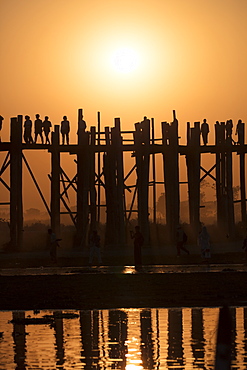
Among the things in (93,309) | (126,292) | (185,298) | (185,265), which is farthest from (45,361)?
(185,265)

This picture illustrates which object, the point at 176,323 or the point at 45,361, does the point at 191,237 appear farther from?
the point at 45,361

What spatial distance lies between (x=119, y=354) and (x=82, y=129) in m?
27.1

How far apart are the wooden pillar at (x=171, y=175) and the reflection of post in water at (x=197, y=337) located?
21683 millimetres

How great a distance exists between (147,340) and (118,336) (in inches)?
24.8

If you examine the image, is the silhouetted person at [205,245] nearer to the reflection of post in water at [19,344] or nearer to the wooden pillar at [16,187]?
the wooden pillar at [16,187]

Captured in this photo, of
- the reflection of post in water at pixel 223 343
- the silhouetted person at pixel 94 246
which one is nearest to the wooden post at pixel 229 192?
the silhouetted person at pixel 94 246

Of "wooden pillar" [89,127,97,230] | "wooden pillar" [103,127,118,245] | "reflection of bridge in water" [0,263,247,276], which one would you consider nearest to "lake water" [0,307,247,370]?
"reflection of bridge in water" [0,263,247,276]

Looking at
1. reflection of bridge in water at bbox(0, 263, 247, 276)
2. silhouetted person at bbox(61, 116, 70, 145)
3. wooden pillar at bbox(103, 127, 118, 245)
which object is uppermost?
silhouetted person at bbox(61, 116, 70, 145)

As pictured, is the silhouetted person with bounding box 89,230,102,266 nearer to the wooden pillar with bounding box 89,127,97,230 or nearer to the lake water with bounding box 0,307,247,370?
the wooden pillar with bounding box 89,127,97,230

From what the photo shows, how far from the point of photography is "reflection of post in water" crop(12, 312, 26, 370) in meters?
11.6

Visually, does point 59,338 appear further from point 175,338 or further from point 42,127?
point 42,127

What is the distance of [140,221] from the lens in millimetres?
38250

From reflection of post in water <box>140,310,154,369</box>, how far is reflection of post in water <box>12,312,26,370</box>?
1320 millimetres

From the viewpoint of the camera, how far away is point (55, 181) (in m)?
38.2
